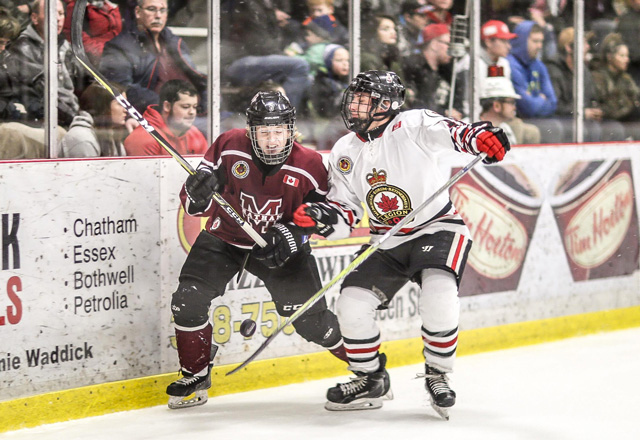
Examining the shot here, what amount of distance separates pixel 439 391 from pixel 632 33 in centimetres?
325

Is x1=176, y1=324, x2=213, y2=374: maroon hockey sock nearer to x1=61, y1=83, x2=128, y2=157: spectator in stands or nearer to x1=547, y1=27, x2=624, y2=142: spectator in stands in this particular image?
x1=61, y1=83, x2=128, y2=157: spectator in stands

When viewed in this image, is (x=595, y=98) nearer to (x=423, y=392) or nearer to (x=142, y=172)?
(x=423, y=392)

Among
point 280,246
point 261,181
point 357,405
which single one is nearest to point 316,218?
point 280,246

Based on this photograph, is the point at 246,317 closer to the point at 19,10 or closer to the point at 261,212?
the point at 261,212

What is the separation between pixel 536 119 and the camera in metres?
5.28

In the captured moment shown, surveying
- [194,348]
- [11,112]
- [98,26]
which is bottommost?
[194,348]

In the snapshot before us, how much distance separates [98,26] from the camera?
3.82 metres

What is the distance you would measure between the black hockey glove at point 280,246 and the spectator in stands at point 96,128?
762mm

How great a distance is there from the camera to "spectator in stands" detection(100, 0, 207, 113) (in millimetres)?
3904

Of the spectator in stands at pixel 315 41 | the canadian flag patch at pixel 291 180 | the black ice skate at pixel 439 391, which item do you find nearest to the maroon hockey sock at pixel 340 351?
the black ice skate at pixel 439 391

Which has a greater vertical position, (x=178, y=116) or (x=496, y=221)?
(x=178, y=116)

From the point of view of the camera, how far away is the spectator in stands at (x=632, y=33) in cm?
578

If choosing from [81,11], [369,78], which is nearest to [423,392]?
[369,78]

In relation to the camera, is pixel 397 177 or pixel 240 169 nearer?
pixel 397 177
